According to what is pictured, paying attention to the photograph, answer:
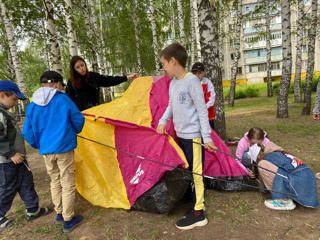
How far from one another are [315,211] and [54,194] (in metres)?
3.01

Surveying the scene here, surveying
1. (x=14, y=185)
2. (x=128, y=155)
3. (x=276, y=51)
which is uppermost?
(x=276, y=51)

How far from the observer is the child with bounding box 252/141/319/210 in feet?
7.97

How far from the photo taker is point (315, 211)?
2455 mm

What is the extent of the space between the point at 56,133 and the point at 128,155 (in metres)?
0.95

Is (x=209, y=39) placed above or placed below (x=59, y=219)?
above

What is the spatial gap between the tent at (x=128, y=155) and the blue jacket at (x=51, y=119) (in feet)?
1.66

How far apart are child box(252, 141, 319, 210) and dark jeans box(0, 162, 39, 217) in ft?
9.50

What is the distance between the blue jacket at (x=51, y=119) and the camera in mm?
2342

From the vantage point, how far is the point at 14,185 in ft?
8.95

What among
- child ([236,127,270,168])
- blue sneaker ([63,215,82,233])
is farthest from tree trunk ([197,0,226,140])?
blue sneaker ([63,215,82,233])

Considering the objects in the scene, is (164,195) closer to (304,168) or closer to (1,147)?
(304,168)

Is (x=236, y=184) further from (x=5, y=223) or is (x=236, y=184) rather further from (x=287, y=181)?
(x=5, y=223)

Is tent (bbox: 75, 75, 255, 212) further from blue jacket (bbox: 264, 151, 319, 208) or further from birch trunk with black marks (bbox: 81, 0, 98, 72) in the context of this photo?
birch trunk with black marks (bbox: 81, 0, 98, 72)

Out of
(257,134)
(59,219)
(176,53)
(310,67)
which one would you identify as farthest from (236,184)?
(310,67)
